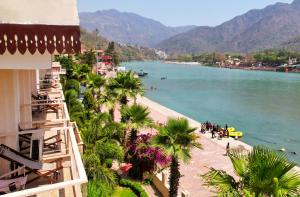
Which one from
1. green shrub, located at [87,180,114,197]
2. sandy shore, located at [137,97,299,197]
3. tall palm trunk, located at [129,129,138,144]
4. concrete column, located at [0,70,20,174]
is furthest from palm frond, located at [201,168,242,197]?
tall palm trunk, located at [129,129,138,144]

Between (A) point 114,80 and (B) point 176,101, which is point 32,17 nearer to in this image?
(A) point 114,80

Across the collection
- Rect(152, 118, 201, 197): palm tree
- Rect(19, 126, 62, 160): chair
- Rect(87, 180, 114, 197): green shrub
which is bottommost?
Rect(87, 180, 114, 197): green shrub

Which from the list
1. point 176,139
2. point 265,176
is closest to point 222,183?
point 265,176

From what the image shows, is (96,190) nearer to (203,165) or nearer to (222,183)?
(222,183)

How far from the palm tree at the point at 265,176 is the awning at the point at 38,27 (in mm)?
4602

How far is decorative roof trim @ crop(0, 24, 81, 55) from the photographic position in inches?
167

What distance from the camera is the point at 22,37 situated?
14.1ft

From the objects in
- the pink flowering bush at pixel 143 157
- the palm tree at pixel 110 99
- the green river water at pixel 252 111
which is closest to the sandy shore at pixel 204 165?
the pink flowering bush at pixel 143 157

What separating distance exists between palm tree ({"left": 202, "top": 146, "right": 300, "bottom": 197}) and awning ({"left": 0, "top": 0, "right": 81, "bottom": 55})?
4.60 m

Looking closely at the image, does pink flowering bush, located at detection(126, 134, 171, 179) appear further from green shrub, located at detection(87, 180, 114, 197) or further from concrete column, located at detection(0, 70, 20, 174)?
concrete column, located at detection(0, 70, 20, 174)

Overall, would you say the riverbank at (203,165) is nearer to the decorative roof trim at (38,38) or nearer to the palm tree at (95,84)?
the palm tree at (95,84)

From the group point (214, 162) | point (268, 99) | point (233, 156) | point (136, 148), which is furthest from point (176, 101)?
point (233, 156)

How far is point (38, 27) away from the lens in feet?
14.2

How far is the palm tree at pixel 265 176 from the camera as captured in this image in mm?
7258
